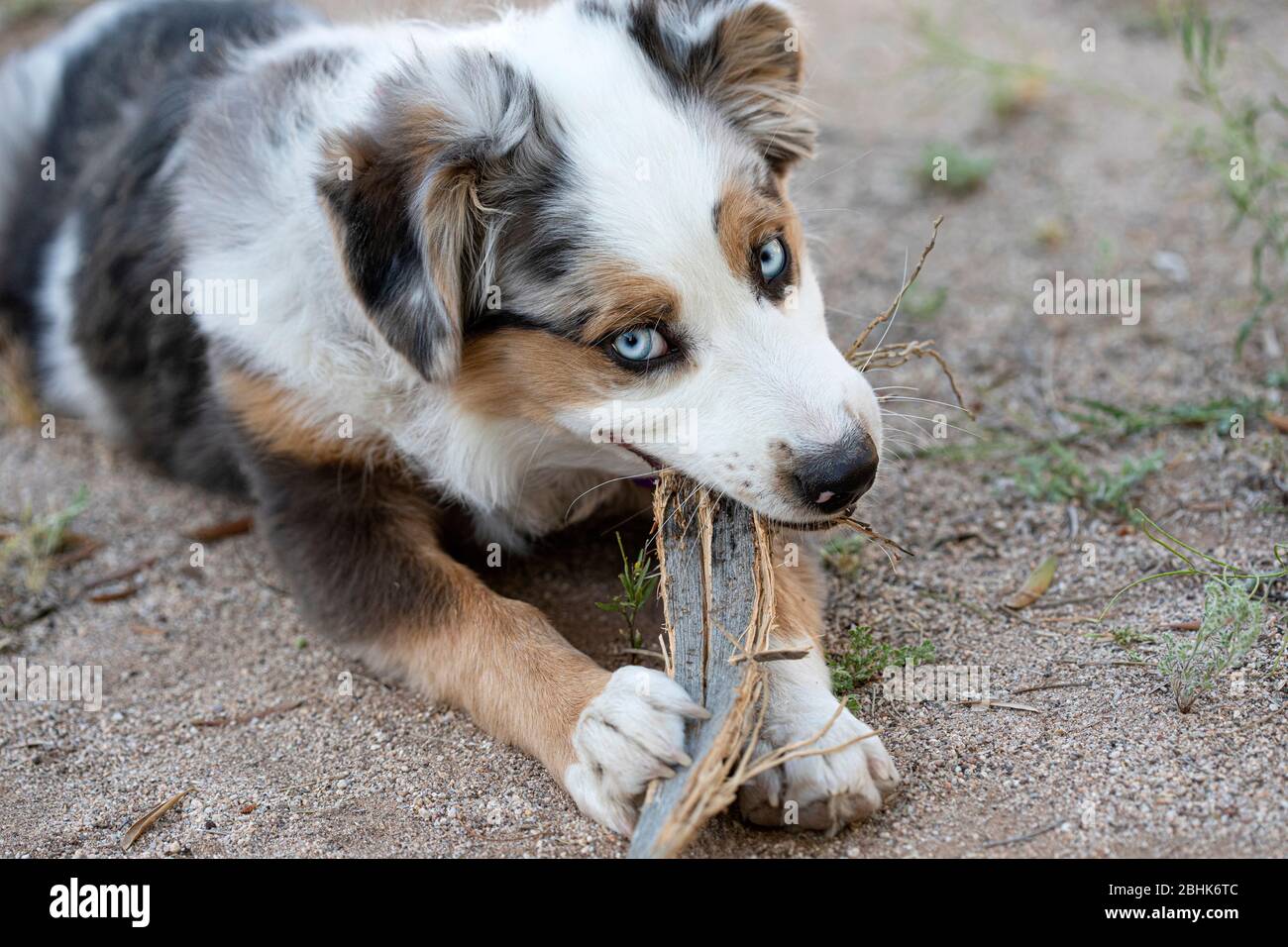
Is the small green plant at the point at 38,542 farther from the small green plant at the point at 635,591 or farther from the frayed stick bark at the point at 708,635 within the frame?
the frayed stick bark at the point at 708,635

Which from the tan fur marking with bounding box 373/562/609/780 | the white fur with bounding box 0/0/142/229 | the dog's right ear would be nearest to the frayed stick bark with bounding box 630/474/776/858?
the tan fur marking with bounding box 373/562/609/780

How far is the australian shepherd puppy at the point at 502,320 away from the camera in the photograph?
3.03 m

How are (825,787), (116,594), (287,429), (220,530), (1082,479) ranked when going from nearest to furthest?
(825,787)
(287,429)
(1082,479)
(116,594)
(220,530)

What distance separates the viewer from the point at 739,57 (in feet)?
11.5

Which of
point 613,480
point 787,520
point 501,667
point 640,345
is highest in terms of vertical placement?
point 640,345

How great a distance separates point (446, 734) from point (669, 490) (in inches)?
35.9

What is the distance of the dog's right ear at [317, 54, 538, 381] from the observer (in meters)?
3.09

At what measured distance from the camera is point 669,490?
3252 mm

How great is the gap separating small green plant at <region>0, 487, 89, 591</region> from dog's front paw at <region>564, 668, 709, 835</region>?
222cm

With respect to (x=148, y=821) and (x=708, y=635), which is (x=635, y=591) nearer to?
(x=708, y=635)

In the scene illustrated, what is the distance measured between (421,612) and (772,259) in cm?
136

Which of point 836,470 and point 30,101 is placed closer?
point 836,470

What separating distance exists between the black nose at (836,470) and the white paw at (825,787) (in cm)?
53

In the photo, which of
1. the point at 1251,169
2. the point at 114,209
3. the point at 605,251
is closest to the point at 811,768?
the point at 605,251
